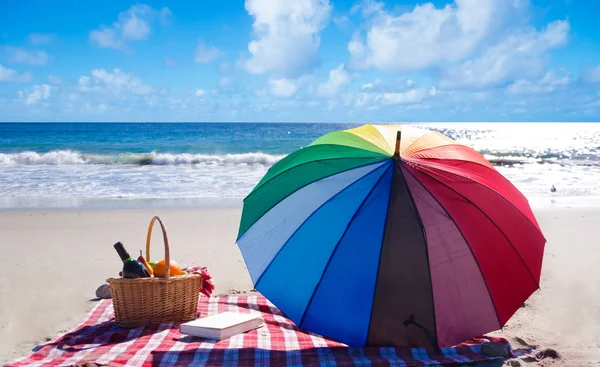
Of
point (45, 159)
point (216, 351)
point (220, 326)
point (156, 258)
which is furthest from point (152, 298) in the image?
point (45, 159)

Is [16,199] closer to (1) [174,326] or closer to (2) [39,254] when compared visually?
(2) [39,254]

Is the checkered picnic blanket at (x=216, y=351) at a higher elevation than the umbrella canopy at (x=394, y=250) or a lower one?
lower

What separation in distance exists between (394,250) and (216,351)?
1.34m

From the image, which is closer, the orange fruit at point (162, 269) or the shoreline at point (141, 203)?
the orange fruit at point (162, 269)

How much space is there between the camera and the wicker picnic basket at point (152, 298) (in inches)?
165

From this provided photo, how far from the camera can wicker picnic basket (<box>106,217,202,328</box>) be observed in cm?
420

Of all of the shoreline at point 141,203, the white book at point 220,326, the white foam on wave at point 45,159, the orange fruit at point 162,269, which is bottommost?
Result: the white foam on wave at point 45,159

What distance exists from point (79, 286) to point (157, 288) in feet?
6.48

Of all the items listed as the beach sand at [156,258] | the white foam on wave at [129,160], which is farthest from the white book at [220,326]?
the white foam on wave at [129,160]

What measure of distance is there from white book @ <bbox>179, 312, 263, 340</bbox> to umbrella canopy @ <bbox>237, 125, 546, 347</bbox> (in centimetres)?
62

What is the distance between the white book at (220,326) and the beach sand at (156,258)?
1.17 meters

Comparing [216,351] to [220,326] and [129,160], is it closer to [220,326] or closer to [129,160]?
[220,326]

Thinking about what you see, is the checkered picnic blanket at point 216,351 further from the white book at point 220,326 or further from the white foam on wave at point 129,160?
the white foam on wave at point 129,160

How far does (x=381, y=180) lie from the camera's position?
343 centimetres
